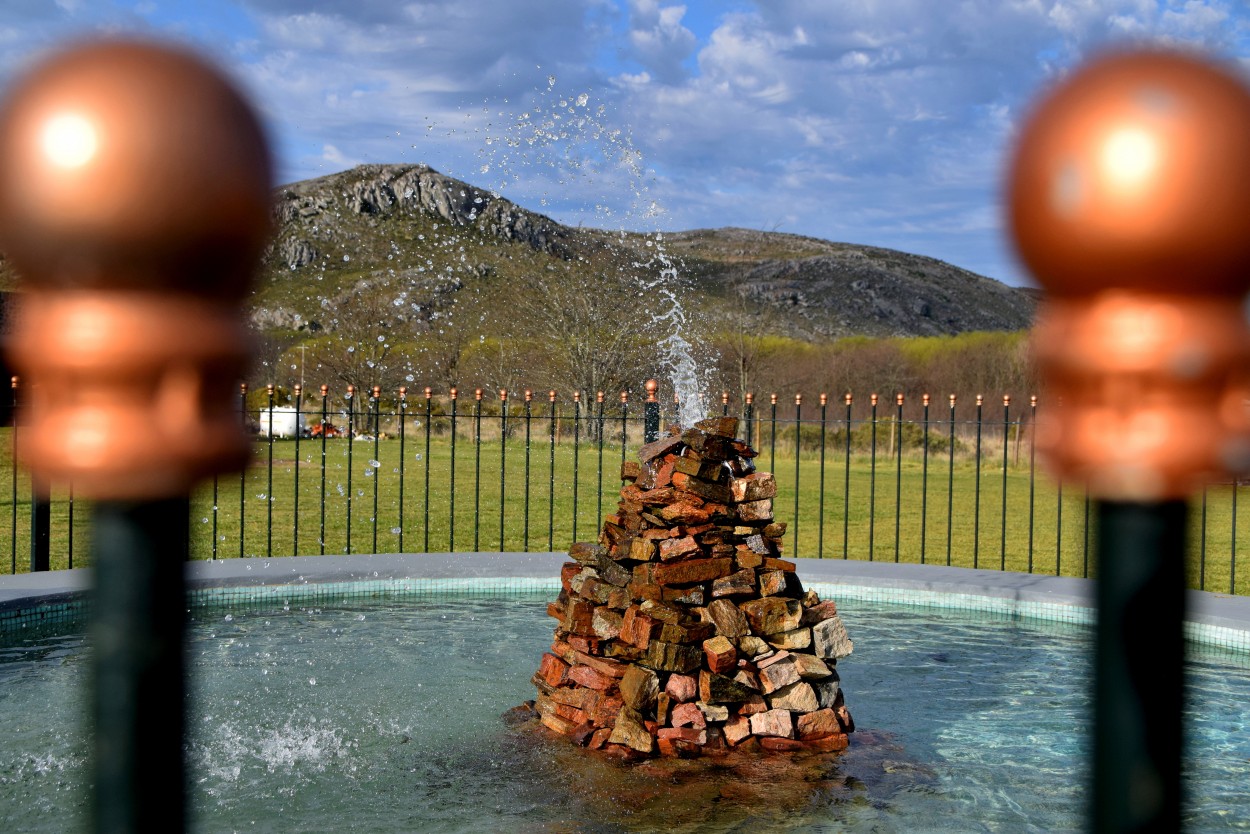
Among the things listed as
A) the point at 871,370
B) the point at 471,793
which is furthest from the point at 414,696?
the point at 871,370

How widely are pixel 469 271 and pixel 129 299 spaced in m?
35.2

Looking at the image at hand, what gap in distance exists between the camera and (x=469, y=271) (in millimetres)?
34969

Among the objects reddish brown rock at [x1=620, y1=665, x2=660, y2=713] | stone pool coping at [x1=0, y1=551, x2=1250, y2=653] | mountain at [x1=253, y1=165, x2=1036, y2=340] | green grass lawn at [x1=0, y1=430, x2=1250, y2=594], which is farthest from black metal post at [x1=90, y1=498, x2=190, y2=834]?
mountain at [x1=253, y1=165, x2=1036, y2=340]

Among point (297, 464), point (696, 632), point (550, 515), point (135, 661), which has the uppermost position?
point (135, 661)

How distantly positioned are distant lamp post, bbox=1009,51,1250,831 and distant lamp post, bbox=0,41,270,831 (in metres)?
0.36

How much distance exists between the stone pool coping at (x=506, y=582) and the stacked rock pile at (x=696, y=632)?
125 inches

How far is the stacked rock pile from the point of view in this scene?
14.5ft

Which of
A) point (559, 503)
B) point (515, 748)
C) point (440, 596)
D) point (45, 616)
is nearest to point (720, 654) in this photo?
point (515, 748)

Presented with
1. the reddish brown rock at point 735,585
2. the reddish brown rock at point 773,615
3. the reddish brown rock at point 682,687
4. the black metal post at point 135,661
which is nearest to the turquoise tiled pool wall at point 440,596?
the reddish brown rock at point 773,615

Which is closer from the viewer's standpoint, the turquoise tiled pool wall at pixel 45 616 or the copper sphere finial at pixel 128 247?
the copper sphere finial at pixel 128 247

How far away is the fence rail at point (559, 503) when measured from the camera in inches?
339

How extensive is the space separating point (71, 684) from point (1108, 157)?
19.3 ft

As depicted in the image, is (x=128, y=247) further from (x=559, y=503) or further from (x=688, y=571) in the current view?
(x=559, y=503)

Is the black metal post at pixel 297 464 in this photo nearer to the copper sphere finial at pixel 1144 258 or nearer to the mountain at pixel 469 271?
the copper sphere finial at pixel 1144 258
